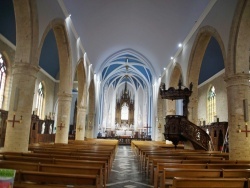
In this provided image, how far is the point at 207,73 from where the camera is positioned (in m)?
18.9

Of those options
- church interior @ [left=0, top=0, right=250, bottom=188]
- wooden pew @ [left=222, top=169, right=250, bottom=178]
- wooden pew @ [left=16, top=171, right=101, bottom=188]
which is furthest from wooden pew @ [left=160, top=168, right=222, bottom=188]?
wooden pew @ [left=16, top=171, right=101, bottom=188]

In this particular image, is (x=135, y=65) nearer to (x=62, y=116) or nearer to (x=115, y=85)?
(x=115, y=85)

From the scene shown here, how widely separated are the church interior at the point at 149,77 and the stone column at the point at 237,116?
0.03m

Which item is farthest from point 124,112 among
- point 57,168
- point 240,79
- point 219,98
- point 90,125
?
point 57,168

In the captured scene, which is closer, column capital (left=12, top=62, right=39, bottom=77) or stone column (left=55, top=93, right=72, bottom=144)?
column capital (left=12, top=62, right=39, bottom=77)

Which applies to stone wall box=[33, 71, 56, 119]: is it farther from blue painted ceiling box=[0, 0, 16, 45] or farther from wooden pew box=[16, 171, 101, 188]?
wooden pew box=[16, 171, 101, 188]

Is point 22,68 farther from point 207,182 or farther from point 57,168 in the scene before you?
point 207,182

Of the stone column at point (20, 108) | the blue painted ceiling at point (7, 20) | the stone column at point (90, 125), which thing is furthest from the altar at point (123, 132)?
the stone column at point (20, 108)

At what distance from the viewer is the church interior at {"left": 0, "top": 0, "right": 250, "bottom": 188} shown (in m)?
4.11

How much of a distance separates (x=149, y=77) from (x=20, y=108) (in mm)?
21761

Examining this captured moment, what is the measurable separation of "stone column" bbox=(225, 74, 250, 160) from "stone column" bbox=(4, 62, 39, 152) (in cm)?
701

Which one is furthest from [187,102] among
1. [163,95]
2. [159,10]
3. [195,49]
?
[159,10]

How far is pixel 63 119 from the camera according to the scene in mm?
12375

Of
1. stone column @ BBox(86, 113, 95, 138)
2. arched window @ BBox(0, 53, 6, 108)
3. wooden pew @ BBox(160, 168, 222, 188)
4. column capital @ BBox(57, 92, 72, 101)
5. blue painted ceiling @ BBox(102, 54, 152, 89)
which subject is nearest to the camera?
wooden pew @ BBox(160, 168, 222, 188)
